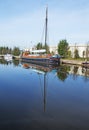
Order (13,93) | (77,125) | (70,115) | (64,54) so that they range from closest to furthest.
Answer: (77,125), (70,115), (13,93), (64,54)

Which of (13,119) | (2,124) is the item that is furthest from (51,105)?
(2,124)

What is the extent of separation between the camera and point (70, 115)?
12.6 meters

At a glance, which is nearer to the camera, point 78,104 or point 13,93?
point 78,104

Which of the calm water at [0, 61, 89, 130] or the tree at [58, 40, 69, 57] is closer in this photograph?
the calm water at [0, 61, 89, 130]

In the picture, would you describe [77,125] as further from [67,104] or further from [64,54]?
[64,54]

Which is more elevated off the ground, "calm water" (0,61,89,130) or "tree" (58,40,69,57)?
"tree" (58,40,69,57)

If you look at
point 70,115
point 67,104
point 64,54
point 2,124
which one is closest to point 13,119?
point 2,124

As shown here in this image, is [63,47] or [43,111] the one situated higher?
[63,47]

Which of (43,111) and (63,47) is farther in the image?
(63,47)

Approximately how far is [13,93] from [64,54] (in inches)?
2609

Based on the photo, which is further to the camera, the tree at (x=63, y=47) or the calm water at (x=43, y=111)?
the tree at (x=63, y=47)

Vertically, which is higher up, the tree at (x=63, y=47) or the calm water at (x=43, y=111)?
the tree at (x=63, y=47)

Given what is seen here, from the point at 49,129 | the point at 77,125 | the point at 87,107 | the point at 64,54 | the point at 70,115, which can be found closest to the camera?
the point at 49,129

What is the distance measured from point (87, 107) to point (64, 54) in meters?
70.0
